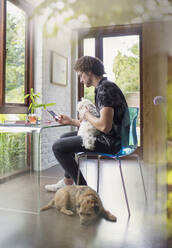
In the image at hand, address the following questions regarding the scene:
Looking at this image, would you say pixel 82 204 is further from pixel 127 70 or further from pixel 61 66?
pixel 61 66

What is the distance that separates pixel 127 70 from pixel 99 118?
0.64ft

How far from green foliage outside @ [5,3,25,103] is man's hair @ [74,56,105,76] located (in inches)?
8.9

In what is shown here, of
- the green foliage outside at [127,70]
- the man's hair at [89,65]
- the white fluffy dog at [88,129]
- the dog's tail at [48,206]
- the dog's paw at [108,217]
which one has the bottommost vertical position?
the dog's tail at [48,206]

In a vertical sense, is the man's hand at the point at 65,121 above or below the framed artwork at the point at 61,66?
below

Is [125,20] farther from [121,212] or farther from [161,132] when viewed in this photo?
[121,212]

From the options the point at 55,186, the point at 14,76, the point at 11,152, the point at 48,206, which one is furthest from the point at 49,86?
the point at 48,206

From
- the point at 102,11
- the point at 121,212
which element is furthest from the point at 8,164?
the point at 102,11

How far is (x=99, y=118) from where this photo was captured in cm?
77

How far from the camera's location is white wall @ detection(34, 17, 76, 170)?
0.88 m

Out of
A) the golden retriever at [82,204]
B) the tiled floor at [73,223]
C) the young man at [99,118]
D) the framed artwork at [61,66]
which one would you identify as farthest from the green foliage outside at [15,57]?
the golden retriever at [82,204]

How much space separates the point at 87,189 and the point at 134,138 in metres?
0.28

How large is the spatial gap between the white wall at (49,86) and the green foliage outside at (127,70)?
204 millimetres

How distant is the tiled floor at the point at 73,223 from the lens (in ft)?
1.60

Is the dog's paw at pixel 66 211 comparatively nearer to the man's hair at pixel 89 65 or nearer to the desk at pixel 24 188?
the desk at pixel 24 188
